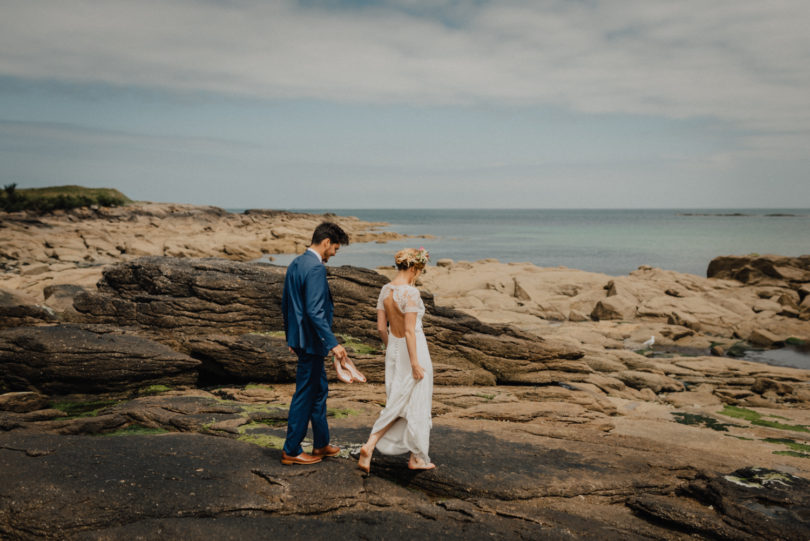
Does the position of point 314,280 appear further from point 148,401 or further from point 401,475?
point 148,401

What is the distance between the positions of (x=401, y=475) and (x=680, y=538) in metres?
3.14

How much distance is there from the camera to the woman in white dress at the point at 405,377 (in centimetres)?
641

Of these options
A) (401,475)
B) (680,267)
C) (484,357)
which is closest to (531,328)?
(484,357)

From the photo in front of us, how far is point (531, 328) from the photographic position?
2284 centimetres

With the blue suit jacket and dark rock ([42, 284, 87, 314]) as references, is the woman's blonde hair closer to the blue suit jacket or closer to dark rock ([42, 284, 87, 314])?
the blue suit jacket

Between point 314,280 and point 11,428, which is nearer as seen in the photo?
point 314,280

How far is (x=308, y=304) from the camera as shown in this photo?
21.2 feet

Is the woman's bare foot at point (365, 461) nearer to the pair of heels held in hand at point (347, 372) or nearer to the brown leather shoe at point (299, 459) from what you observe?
the brown leather shoe at point (299, 459)

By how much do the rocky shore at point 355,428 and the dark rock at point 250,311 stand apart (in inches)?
2.0

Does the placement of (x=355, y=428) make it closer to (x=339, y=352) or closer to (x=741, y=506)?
(x=339, y=352)

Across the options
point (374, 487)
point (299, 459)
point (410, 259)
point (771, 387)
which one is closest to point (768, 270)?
point (771, 387)

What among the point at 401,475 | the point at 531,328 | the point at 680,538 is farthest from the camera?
the point at 531,328

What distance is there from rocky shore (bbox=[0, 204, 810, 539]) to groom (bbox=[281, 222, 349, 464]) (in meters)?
0.33

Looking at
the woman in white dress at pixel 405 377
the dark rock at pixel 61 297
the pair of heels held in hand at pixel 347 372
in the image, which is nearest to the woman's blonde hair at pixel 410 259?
the woman in white dress at pixel 405 377
